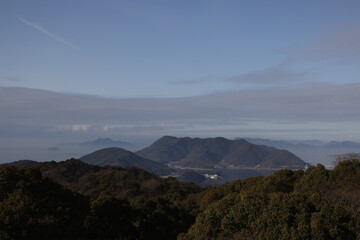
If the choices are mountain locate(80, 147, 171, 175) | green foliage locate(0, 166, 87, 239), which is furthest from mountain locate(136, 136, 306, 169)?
green foliage locate(0, 166, 87, 239)

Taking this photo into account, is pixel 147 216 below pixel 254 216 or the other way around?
below

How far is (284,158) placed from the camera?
13938 cm

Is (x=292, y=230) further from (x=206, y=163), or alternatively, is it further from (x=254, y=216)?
(x=206, y=163)

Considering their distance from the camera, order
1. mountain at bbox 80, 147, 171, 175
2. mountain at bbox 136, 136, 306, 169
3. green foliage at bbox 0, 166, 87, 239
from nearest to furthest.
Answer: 1. green foliage at bbox 0, 166, 87, 239
2. mountain at bbox 80, 147, 171, 175
3. mountain at bbox 136, 136, 306, 169

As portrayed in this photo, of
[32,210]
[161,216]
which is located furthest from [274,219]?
[161,216]

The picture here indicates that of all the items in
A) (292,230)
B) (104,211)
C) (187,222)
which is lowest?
(187,222)

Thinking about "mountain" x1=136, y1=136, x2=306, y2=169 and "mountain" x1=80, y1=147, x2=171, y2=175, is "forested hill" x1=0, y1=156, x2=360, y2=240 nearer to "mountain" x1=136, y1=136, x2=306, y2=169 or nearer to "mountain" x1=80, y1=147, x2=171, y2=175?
"mountain" x1=80, y1=147, x2=171, y2=175

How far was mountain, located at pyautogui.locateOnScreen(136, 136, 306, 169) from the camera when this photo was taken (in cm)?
13888

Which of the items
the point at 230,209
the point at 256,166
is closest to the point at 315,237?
the point at 230,209

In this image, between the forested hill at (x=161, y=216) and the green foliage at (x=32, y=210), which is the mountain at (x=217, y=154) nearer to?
the forested hill at (x=161, y=216)

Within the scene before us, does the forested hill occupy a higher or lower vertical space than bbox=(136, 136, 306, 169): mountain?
higher

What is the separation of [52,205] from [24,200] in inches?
36.5

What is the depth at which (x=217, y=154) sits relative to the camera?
540 feet

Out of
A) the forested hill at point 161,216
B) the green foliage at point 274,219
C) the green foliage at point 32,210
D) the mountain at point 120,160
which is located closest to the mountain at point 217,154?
the mountain at point 120,160
